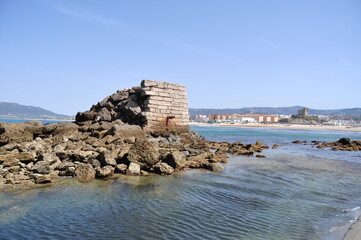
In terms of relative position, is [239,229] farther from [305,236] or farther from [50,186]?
[50,186]

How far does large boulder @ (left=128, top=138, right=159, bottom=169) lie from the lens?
896 cm

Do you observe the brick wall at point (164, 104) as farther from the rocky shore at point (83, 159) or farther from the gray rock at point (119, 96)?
the rocky shore at point (83, 159)

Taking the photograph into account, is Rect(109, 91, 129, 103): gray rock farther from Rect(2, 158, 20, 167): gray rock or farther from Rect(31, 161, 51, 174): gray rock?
Rect(31, 161, 51, 174): gray rock

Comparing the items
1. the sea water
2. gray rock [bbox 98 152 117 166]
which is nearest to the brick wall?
gray rock [bbox 98 152 117 166]

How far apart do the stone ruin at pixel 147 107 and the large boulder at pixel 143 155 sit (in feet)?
22.4

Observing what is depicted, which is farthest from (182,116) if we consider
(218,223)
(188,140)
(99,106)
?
(218,223)

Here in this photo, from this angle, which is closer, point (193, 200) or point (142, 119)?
point (193, 200)

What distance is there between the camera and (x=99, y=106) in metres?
18.7

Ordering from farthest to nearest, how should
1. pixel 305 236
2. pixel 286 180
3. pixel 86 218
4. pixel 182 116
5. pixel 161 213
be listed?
pixel 182 116 → pixel 286 180 → pixel 161 213 → pixel 86 218 → pixel 305 236

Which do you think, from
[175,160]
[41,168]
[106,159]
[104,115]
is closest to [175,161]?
[175,160]

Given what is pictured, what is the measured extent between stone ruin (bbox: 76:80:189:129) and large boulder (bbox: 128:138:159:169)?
6814 millimetres

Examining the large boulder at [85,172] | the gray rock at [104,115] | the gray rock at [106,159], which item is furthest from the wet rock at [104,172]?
the gray rock at [104,115]

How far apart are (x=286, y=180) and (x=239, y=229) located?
→ 4862 mm

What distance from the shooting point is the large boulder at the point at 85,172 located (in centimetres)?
760
